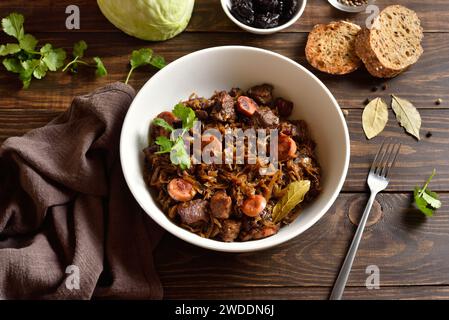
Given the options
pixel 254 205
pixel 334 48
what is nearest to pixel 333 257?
pixel 254 205

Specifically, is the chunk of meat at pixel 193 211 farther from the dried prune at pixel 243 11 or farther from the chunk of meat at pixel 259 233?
the dried prune at pixel 243 11

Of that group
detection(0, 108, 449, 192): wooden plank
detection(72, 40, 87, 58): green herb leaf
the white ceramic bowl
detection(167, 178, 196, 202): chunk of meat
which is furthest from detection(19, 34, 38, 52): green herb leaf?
detection(167, 178, 196, 202): chunk of meat

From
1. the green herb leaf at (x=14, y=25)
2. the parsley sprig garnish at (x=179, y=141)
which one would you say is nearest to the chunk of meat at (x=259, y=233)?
the parsley sprig garnish at (x=179, y=141)

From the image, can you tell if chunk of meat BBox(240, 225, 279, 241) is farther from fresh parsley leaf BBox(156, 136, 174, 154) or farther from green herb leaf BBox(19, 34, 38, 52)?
green herb leaf BBox(19, 34, 38, 52)

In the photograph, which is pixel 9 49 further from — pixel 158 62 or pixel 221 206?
pixel 221 206

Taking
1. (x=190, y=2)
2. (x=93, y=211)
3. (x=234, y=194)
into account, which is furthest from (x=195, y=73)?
(x=93, y=211)
